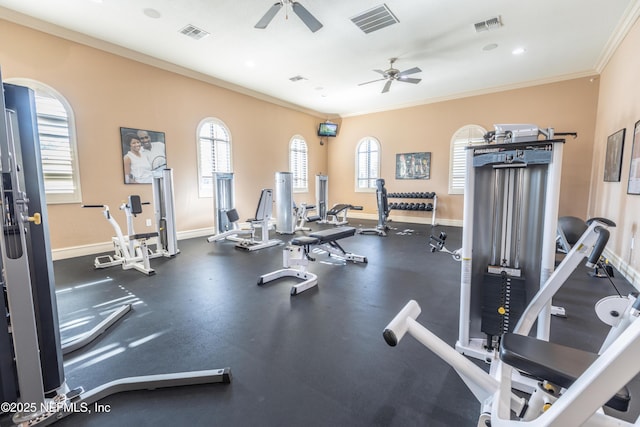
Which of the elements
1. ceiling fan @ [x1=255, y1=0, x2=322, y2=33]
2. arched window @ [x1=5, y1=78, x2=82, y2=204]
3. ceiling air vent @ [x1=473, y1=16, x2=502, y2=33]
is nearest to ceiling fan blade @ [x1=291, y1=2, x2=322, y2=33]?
ceiling fan @ [x1=255, y1=0, x2=322, y2=33]

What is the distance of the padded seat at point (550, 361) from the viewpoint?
2.73ft

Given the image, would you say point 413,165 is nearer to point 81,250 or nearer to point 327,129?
point 327,129

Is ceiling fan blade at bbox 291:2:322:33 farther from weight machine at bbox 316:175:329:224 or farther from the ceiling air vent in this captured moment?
weight machine at bbox 316:175:329:224

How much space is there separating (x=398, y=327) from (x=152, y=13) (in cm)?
486

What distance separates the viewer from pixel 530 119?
6527 millimetres

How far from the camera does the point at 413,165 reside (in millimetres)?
8078

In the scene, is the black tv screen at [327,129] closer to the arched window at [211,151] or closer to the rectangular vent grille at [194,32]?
the arched window at [211,151]

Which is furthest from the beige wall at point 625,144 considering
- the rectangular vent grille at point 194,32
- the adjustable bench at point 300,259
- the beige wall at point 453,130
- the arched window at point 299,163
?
the arched window at point 299,163

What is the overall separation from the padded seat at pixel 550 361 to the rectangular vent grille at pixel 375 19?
13.3ft

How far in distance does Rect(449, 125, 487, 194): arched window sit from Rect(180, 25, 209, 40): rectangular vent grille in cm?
614

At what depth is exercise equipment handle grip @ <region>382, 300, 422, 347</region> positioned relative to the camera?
3.48 feet

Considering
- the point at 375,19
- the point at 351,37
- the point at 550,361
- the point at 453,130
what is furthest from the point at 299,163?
the point at 550,361

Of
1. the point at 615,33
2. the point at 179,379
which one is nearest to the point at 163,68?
the point at 179,379

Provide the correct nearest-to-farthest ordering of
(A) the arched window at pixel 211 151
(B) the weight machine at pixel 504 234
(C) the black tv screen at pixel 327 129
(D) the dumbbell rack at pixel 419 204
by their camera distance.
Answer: (B) the weight machine at pixel 504 234
(A) the arched window at pixel 211 151
(D) the dumbbell rack at pixel 419 204
(C) the black tv screen at pixel 327 129
